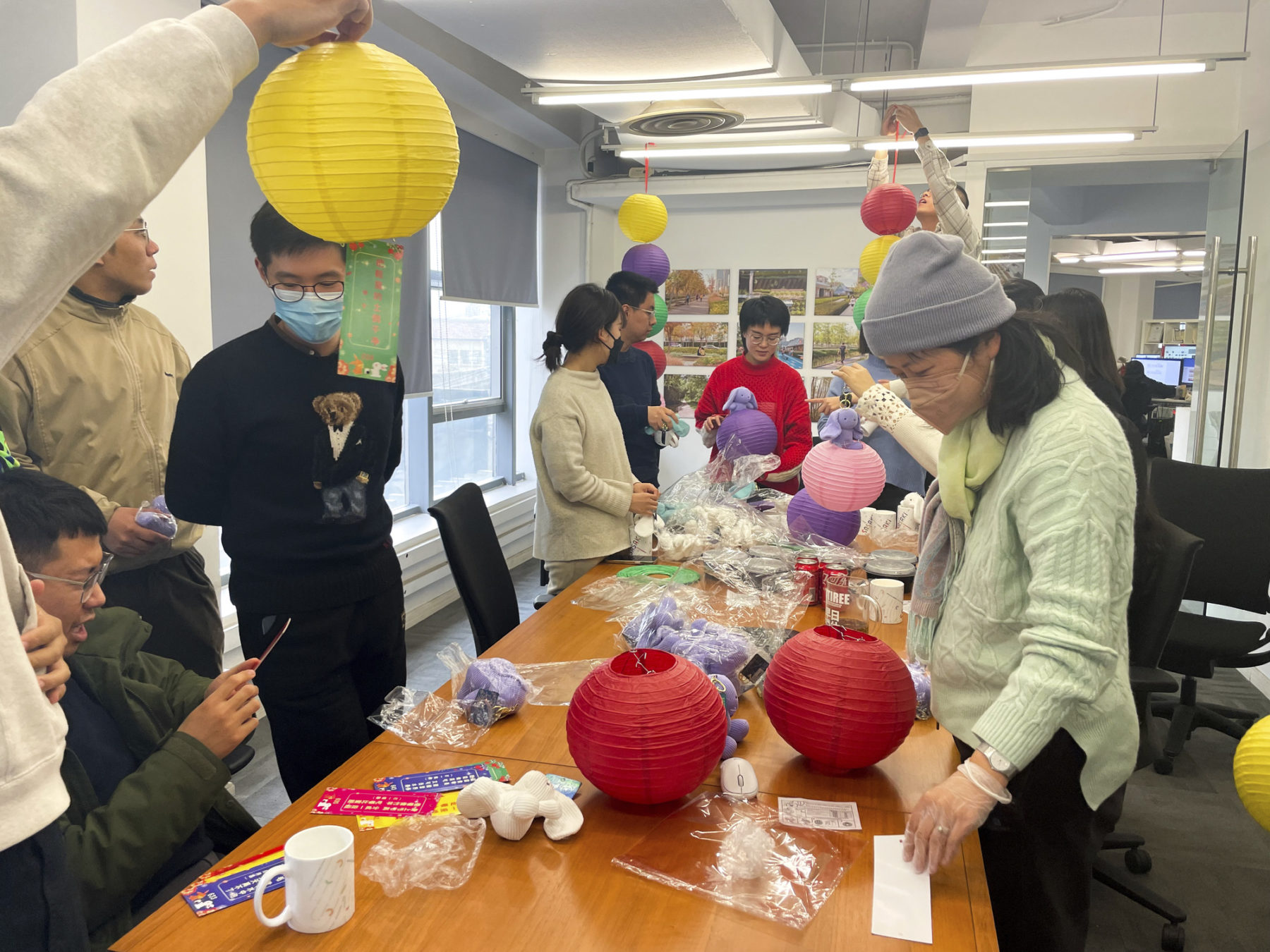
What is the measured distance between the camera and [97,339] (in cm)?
200

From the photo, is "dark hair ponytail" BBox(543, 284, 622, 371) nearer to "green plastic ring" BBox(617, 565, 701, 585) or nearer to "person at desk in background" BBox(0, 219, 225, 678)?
"green plastic ring" BBox(617, 565, 701, 585)

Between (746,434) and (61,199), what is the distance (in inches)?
104

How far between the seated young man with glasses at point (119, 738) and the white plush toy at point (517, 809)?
14.6 inches

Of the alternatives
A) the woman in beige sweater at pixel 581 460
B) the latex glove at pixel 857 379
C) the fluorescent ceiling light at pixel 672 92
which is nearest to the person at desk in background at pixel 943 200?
the latex glove at pixel 857 379

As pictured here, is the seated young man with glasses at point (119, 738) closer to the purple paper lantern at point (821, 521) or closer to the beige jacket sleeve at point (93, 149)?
the beige jacket sleeve at point (93, 149)

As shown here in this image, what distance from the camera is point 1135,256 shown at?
27.2ft

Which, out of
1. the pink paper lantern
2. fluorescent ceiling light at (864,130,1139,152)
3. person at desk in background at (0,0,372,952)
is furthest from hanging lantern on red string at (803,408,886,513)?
fluorescent ceiling light at (864,130,1139,152)

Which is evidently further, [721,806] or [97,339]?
[97,339]

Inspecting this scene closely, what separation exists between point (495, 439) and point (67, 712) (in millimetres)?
4827

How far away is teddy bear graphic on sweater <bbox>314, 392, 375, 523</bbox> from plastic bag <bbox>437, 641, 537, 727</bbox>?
43 cm

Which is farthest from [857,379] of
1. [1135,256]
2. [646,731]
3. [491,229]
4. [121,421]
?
[1135,256]

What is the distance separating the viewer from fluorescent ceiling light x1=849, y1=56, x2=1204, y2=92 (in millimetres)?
3092

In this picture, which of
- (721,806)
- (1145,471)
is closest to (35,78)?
(721,806)

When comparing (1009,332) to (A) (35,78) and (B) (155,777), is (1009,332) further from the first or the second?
(A) (35,78)
